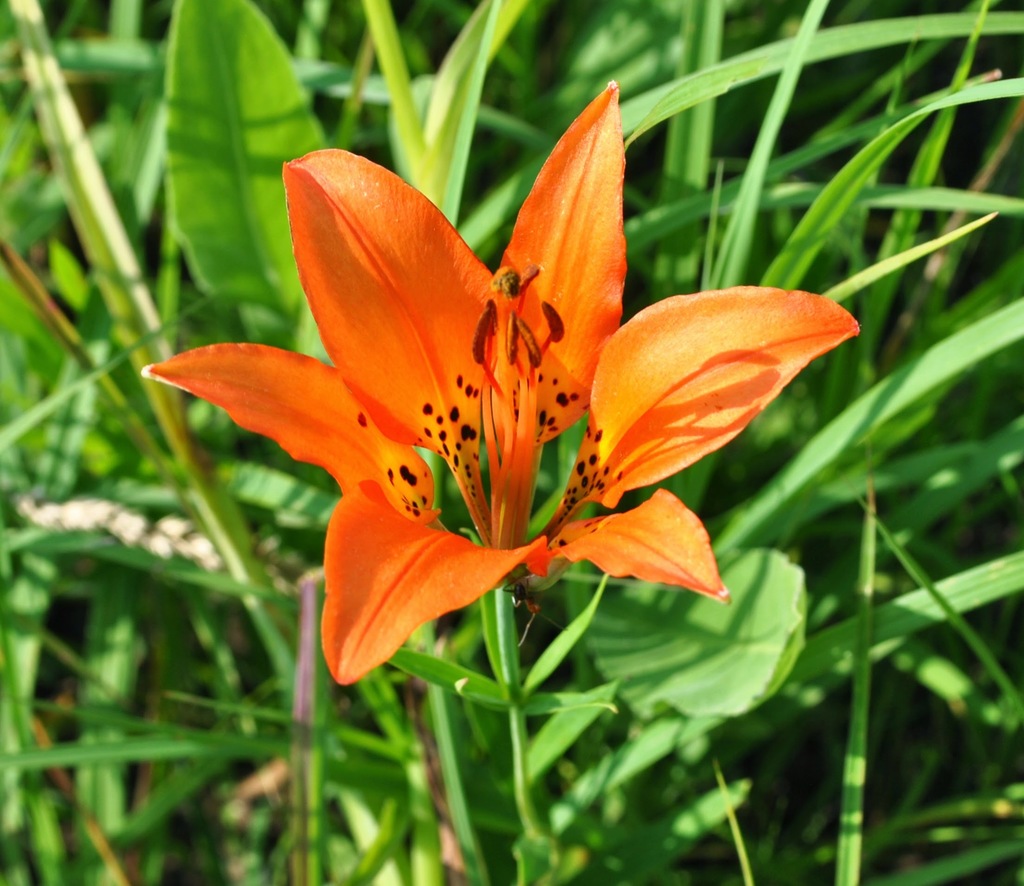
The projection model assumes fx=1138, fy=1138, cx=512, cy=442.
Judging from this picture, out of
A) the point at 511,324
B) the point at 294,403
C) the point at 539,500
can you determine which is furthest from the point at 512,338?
the point at 539,500

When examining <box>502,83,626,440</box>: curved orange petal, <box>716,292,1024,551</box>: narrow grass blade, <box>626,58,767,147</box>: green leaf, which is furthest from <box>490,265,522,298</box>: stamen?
<box>716,292,1024,551</box>: narrow grass blade

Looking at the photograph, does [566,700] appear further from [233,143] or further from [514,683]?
[233,143]

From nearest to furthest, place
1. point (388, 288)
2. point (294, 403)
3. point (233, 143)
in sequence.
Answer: point (294, 403) → point (388, 288) → point (233, 143)

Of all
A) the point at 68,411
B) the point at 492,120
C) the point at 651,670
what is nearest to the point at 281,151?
the point at 492,120

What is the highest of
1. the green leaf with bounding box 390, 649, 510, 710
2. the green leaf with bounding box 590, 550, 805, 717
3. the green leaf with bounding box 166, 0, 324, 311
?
the green leaf with bounding box 166, 0, 324, 311

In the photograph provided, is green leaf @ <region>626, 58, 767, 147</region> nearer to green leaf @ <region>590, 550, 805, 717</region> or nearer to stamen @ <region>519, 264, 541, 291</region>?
stamen @ <region>519, 264, 541, 291</region>

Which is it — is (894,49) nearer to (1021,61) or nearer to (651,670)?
(1021,61)
